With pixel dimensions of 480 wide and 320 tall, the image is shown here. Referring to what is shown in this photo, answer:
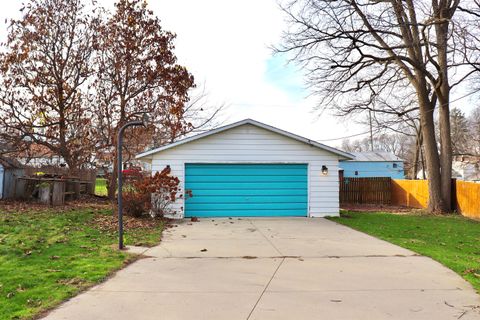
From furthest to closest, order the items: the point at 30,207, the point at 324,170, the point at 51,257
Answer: the point at 30,207 → the point at 324,170 → the point at 51,257

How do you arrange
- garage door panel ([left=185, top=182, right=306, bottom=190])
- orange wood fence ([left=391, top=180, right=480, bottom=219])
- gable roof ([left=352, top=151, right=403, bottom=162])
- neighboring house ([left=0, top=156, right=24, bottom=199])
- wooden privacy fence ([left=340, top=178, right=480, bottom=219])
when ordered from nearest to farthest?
garage door panel ([left=185, top=182, right=306, bottom=190]) < orange wood fence ([left=391, top=180, right=480, bottom=219]) < neighboring house ([left=0, top=156, right=24, bottom=199]) < wooden privacy fence ([left=340, top=178, right=480, bottom=219]) < gable roof ([left=352, top=151, right=403, bottom=162])

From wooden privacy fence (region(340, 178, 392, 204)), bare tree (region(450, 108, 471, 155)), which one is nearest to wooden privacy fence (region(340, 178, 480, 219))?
wooden privacy fence (region(340, 178, 392, 204))

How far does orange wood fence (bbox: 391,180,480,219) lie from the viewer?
624 inches

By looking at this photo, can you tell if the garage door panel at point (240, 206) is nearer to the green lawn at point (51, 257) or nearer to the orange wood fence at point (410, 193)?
the green lawn at point (51, 257)

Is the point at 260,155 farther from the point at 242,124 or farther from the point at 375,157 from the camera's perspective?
the point at 375,157

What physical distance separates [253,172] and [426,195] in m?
10.5

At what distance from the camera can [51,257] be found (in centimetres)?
670

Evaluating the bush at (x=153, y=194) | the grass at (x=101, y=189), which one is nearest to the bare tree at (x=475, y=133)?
the grass at (x=101, y=189)

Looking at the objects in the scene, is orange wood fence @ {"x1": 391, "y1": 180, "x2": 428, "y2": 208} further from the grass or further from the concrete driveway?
the grass

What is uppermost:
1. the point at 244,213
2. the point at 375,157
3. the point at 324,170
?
the point at 375,157

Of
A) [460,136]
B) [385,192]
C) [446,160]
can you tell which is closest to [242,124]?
[446,160]

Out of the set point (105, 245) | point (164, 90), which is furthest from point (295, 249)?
point (164, 90)

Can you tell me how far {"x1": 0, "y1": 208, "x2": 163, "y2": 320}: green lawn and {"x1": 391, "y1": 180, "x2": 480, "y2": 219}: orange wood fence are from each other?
41.2ft

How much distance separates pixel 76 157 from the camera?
64.0 ft
